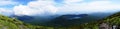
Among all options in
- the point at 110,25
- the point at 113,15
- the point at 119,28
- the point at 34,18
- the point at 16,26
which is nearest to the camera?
the point at 119,28

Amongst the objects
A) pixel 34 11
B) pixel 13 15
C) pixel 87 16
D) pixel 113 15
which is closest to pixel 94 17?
pixel 87 16

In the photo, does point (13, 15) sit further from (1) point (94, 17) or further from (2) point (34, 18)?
(1) point (94, 17)

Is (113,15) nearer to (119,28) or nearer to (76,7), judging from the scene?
(76,7)

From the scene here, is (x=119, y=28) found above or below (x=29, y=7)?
below

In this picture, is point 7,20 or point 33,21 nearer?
point 7,20

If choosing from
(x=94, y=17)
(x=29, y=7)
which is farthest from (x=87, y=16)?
(x=29, y=7)

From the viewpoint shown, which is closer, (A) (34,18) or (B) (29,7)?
(B) (29,7)

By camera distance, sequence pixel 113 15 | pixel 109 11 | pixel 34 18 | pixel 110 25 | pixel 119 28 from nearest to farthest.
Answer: pixel 119 28 → pixel 110 25 → pixel 109 11 → pixel 113 15 → pixel 34 18

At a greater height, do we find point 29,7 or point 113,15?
point 29,7

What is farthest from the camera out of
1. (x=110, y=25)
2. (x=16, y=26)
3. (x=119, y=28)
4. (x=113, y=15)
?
(x=113, y=15)
